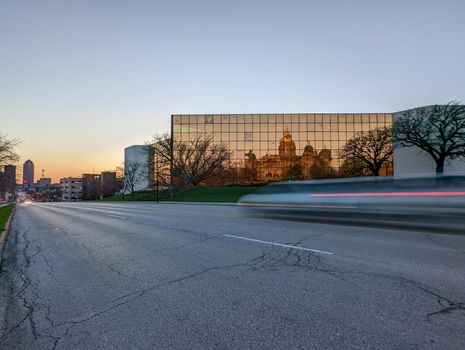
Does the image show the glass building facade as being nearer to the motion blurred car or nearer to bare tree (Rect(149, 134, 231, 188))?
bare tree (Rect(149, 134, 231, 188))

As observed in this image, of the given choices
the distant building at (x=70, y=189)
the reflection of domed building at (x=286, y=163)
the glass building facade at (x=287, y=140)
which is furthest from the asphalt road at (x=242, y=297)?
the distant building at (x=70, y=189)

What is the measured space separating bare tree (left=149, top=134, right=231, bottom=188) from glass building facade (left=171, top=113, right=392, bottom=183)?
120 inches

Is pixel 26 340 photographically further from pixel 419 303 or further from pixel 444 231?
pixel 444 231

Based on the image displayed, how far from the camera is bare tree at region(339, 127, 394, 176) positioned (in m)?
45.2

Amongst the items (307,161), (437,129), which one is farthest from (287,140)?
(437,129)

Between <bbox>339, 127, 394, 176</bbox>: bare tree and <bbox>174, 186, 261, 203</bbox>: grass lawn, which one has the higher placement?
<bbox>339, 127, 394, 176</bbox>: bare tree

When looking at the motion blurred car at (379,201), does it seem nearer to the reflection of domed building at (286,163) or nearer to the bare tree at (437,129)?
the bare tree at (437,129)

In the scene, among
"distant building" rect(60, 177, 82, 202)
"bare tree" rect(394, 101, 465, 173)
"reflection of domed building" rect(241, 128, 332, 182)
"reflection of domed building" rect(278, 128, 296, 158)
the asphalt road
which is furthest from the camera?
"distant building" rect(60, 177, 82, 202)

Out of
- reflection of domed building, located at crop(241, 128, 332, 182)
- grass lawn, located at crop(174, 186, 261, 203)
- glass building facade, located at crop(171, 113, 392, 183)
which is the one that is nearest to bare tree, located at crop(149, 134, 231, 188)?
glass building facade, located at crop(171, 113, 392, 183)

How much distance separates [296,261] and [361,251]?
1.67 m

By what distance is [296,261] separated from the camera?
563 cm

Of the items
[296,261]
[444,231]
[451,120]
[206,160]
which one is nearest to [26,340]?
[296,261]

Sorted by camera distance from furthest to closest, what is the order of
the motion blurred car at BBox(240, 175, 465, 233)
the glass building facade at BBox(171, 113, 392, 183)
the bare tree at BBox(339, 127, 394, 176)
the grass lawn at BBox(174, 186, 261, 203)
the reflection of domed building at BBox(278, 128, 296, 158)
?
the reflection of domed building at BBox(278, 128, 296, 158) → the glass building facade at BBox(171, 113, 392, 183) → the bare tree at BBox(339, 127, 394, 176) → the grass lawn at BBox(174, 186, 261, 203) → the motion blurred car at BBox(240, 175, 465, 233)

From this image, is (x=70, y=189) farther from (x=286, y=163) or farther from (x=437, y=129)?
(x=437, y=129)
